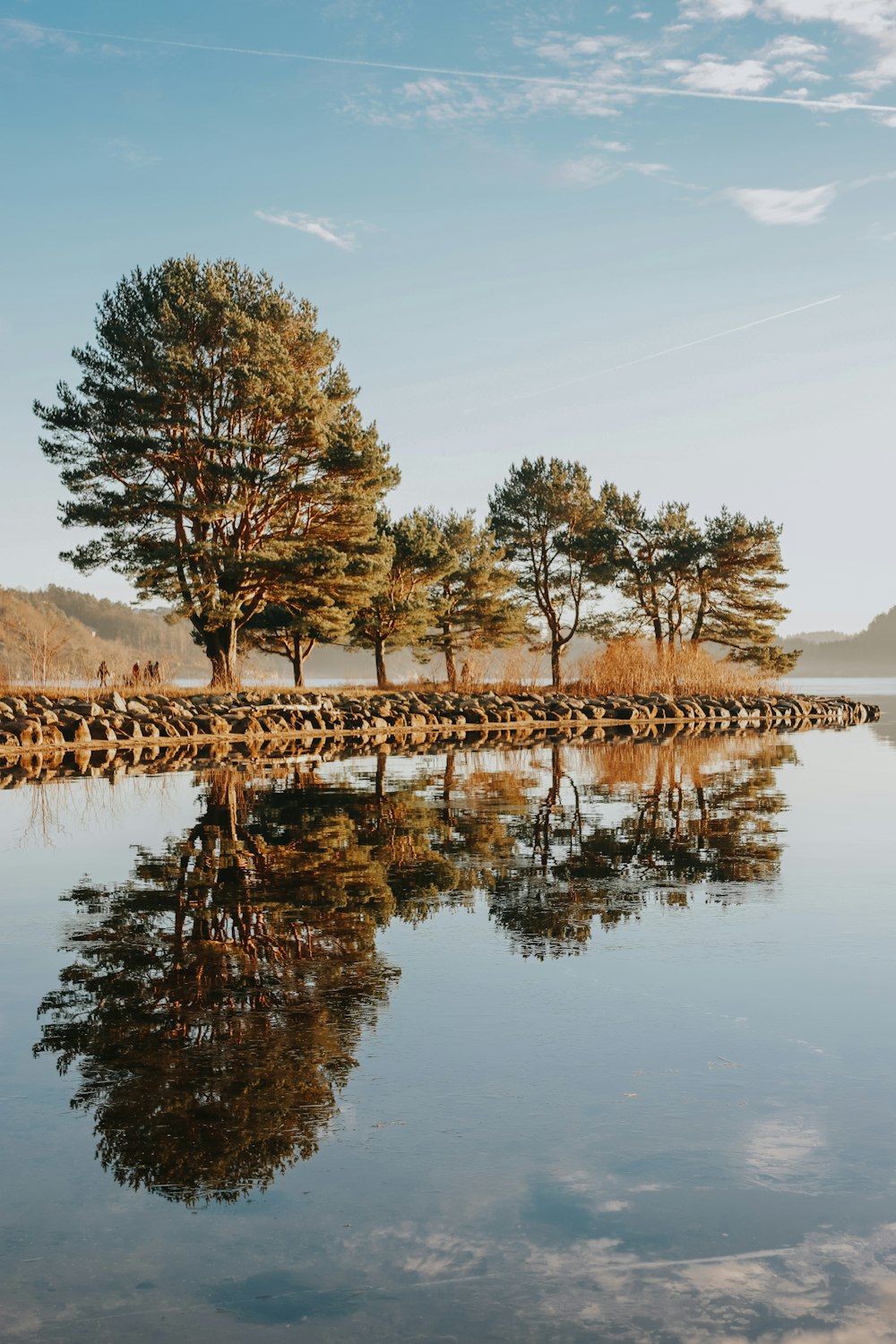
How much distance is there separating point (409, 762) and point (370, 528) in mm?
17647

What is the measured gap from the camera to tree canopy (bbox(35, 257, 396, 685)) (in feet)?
109

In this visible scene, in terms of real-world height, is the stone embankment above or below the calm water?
above

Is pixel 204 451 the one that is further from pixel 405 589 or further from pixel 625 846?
pixel 625 846

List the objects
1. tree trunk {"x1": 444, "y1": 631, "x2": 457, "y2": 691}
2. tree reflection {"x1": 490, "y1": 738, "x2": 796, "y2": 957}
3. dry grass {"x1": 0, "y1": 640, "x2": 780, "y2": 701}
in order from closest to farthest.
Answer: tree reflection {"x1": 490, "y1": 738, "x2": 796, "y2": 957}, dry grass {"x1": 0, "y1": 640, "x2": 780, "y2": 701}, tree trunk {"x1": 444, "y1": 631, "x2": 457, "y2": 691}

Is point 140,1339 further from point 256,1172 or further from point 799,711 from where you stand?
point 799,711

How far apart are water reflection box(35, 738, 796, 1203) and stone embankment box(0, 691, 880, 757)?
396 inches

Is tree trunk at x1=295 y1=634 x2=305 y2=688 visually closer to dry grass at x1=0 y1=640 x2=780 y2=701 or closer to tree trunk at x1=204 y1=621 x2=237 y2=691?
dry grass at x1=0 y1=640 x2=780 y2=701

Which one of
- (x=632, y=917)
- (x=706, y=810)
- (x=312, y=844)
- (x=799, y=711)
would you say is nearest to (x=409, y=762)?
(x=706, y=810)

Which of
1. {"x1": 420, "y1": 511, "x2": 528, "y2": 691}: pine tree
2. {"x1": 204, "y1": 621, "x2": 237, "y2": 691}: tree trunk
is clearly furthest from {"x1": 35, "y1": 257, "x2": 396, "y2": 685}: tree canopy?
{"x1": 420, "y1": 511, "x2": 528, "y2": 691}: pine tree

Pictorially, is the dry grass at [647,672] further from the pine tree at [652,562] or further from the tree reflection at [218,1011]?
the tree reflection at [218,1011]

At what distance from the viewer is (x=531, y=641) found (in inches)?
2254

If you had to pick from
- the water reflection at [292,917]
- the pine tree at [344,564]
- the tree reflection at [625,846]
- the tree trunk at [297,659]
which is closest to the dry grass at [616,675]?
the tree trunk at [297,659]

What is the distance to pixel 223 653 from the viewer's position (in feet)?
116

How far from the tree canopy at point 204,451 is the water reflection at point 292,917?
18939 mm
